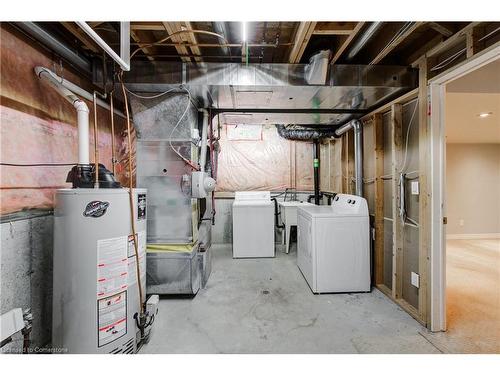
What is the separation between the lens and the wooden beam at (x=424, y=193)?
1.90 meters

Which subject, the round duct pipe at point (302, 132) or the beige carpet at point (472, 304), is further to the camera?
the round duct pipe at point (302, 132)

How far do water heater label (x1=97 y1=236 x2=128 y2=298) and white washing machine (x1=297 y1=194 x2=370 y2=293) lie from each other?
1827mm

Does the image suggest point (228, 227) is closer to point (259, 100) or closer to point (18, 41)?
point (259, 100)

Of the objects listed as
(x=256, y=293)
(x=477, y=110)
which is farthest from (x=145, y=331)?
(x=477, y=110)

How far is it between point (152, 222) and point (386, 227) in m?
2.54

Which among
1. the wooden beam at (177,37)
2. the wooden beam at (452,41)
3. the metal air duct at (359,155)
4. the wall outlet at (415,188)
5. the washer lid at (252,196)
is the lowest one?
the washer lid at (252,196)

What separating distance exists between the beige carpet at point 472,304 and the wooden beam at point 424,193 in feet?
0.85

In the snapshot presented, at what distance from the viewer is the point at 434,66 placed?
6.19 feet

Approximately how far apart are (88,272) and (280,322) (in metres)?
1.54

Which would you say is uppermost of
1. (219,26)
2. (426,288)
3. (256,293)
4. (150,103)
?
(219,26)

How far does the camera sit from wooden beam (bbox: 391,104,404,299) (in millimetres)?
2285

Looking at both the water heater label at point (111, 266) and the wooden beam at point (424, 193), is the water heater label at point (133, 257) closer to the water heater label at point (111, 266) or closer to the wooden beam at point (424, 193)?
the water heater label at point (111, 266)

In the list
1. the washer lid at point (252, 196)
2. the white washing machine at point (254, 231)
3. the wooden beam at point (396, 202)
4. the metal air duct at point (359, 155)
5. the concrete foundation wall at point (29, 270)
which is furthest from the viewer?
the washer lid at point (252, 196)

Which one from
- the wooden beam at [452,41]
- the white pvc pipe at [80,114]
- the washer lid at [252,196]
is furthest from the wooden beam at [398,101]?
the white pvc pipe at [80,114]
